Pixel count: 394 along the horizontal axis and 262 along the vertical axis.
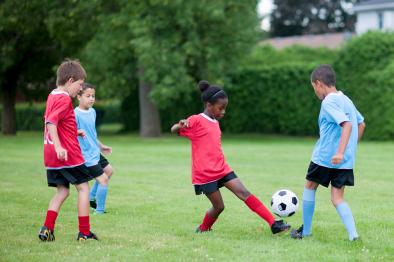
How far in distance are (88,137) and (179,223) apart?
1.90m

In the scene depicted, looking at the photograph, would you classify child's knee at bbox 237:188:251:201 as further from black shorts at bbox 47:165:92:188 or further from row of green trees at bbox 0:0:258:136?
row of green trees at bbox 0:0:258:136

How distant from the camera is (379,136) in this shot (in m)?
30.7

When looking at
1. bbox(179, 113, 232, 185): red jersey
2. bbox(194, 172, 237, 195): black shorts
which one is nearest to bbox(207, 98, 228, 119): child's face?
bbox(179, 113, 232, 185): red jersey

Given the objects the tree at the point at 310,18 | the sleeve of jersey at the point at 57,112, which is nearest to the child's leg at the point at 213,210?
the sleeve of jersey at the point at 57,112

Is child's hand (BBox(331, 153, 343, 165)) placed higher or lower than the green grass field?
higher

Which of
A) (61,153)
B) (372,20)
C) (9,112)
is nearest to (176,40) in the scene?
(9,112)

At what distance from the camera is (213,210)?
8391 millimetres

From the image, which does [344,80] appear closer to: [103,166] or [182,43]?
[182,43]

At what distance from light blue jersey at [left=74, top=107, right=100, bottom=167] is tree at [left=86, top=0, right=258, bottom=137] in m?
20.1

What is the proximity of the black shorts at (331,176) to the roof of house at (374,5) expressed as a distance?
48844mm

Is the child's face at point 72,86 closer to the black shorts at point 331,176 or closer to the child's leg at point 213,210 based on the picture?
the child's leg at point 213,210

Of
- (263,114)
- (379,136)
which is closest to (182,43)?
(263,114)

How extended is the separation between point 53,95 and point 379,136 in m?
24.9

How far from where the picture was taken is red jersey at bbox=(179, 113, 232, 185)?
819 cm
